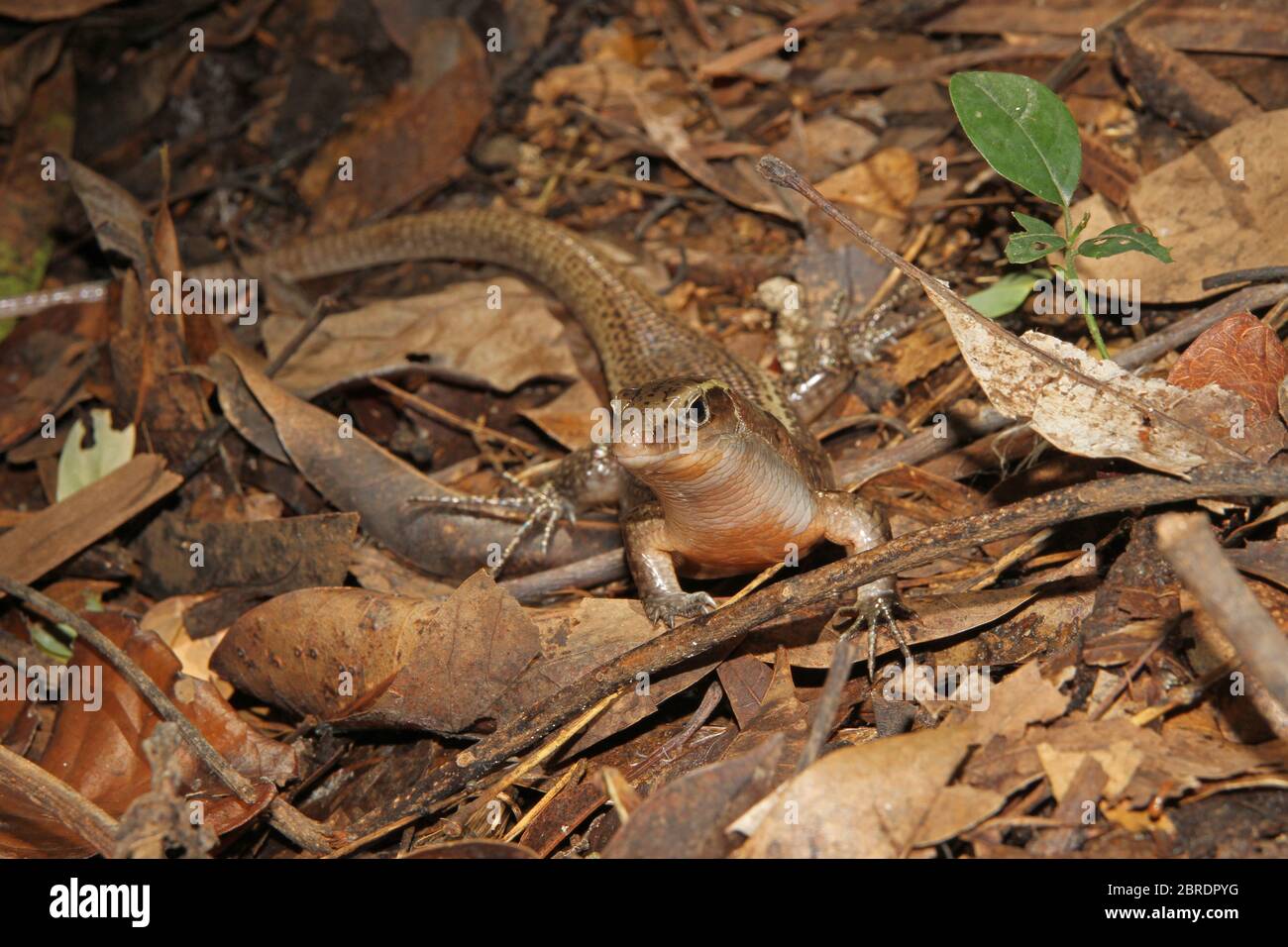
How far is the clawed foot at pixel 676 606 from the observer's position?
4070 millimetres

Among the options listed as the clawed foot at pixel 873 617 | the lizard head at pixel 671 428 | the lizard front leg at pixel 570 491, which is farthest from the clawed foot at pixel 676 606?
the lizard front leg at pixel 570 491

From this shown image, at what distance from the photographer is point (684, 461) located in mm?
3562

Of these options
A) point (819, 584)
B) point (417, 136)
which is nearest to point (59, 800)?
point (819, 584)

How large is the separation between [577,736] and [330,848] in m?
0.94

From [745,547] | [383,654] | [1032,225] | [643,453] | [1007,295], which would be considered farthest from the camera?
[1007,295]

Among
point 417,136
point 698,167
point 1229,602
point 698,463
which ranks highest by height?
point 417,136

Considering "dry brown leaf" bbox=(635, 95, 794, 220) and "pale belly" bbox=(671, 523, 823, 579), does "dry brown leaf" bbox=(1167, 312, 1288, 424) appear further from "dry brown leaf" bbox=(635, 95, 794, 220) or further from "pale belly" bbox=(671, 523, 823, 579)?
"dry brown leaf" bbox=(635, 95, 794, 220)

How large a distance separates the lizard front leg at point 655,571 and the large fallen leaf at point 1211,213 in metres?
2.15

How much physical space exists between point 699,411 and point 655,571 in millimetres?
935

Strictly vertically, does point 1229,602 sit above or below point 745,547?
below

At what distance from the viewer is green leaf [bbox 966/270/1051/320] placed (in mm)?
4719

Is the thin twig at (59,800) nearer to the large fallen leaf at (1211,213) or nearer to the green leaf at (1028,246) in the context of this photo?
the green leaf at (1028,246)

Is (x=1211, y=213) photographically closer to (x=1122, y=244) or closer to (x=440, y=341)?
(x=1122, y=244)

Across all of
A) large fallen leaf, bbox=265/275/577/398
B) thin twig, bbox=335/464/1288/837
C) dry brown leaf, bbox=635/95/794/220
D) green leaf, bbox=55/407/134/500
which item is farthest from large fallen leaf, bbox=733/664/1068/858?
green leaf, bbox=55/407/134/500
